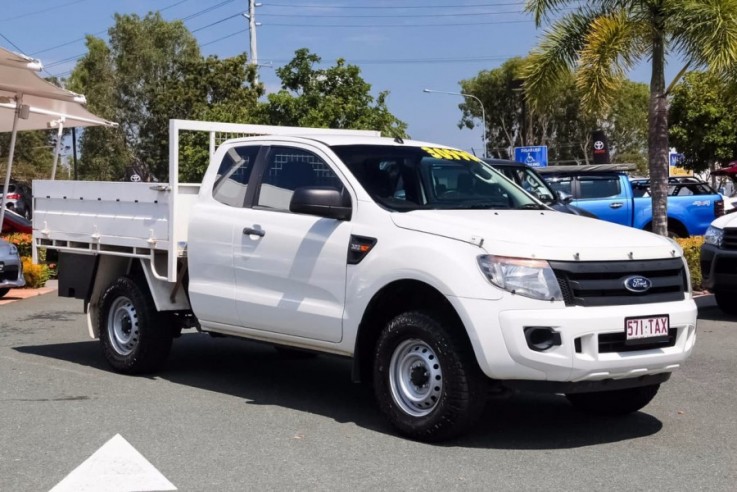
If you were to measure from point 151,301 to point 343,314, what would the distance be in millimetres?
2366

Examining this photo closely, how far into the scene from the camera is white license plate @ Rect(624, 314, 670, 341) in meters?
5.89

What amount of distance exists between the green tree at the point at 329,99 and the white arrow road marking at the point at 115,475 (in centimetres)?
2125

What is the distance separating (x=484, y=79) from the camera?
2509 inches

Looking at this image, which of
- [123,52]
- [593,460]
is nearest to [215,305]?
[593,460]

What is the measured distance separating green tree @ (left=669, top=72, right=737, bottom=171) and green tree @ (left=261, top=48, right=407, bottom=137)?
64.8 ft

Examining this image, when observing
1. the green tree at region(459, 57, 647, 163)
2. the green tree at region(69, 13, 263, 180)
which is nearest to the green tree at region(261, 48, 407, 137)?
the green tree at region(69, 13, 263, 180)

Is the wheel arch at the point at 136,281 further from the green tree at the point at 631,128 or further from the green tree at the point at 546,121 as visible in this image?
the green tree at the point at 631,128

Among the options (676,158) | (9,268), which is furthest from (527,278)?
(676,158)

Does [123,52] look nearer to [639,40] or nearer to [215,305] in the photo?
[639,40]

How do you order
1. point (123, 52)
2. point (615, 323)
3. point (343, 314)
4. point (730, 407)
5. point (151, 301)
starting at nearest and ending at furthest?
1. point (615, 323)
2. point (343, 314)
3. point (730, 407)
4. point (151, 301)
5. point (123, 52)

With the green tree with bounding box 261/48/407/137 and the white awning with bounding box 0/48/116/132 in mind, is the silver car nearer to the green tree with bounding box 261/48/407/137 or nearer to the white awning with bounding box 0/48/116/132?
the white awning with bounding box 0/48/116/132

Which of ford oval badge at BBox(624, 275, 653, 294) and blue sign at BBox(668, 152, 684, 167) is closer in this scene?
ford oval badge at BBox(624, 275, 653, 294)

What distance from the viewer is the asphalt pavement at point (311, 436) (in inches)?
215

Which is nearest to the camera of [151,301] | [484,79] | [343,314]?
[343,314]
